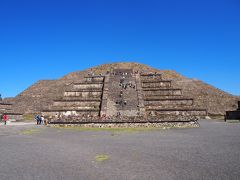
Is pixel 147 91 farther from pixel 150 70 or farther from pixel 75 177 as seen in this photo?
pixel 75 177

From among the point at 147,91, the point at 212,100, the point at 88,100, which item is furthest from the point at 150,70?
the point at 88,100

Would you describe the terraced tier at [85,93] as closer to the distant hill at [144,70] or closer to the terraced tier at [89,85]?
the terraced tier at [89,85]

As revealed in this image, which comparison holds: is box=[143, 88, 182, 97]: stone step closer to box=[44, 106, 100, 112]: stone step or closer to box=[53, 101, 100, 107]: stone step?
box=[53, 101, 100, 107]: stone step

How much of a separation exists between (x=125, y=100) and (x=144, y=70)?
23054 millimetres

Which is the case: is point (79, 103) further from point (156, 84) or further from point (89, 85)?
point (156, 84)

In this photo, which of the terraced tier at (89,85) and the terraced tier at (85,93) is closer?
the terraced tier at (85,93)

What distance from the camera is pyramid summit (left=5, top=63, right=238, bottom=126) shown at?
31797 mm

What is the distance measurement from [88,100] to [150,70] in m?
23.7

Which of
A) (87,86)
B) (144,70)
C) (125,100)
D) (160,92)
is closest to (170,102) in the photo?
(160,92)

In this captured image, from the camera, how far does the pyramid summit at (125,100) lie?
3180 cm

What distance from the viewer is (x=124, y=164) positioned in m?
9.48

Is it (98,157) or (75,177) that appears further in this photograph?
(98,157)

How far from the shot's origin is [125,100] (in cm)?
3447

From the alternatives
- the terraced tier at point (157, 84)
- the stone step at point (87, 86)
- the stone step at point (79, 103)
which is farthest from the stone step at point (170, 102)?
the stone step at point (87, 86)
